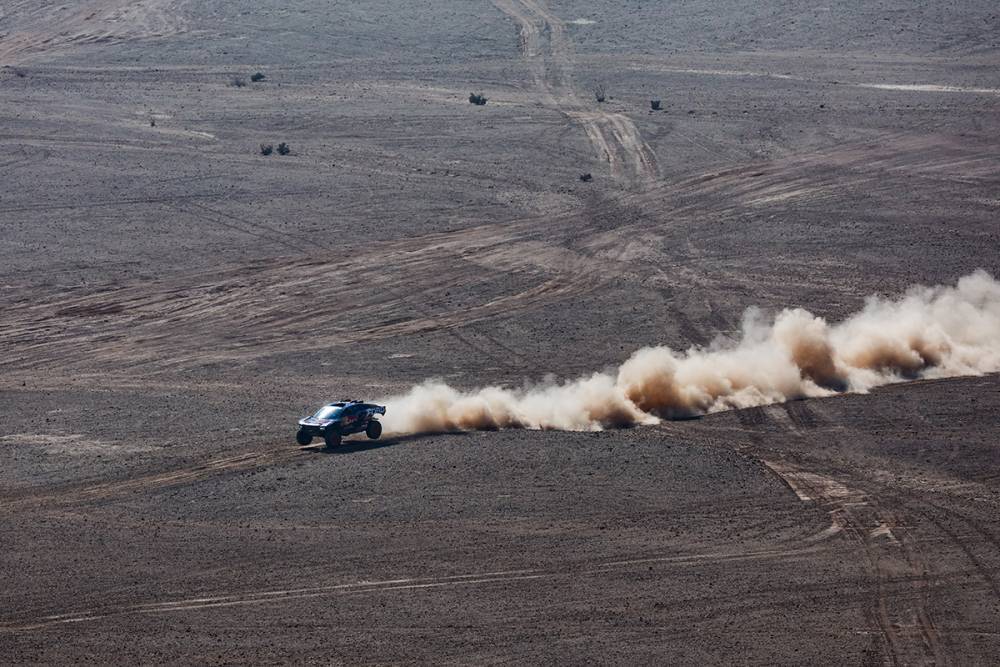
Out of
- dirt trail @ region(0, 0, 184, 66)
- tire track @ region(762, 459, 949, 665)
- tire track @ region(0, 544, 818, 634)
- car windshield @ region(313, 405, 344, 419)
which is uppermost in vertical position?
dirt trail @ region(0, 0, 184, 66)

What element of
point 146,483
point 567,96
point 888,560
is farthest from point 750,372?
point 567,96

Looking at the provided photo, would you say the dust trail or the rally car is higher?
the rally car

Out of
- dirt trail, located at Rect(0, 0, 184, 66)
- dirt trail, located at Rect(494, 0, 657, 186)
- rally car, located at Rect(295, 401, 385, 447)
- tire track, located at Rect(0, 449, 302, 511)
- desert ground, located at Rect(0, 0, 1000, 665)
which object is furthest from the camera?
dirt trail, located at Rect(0, 0, 184, 66)

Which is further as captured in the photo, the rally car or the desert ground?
the rally car

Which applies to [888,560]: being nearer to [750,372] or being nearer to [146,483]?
[750,372]

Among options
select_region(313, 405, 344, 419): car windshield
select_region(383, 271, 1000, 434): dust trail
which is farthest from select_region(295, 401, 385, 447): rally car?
select_region(383, 271, 1000, 434): dust trail

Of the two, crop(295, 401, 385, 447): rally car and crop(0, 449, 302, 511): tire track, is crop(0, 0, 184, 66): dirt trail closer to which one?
crop(295, 401, 385, 447): rally car

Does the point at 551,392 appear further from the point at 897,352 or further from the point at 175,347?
the point at 175,347

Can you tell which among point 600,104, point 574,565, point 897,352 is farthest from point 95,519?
point 600,104

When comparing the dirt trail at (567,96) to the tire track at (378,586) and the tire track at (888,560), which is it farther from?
the tire track at (378,586)

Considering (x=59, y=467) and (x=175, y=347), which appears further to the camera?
(x=175, y=347)
